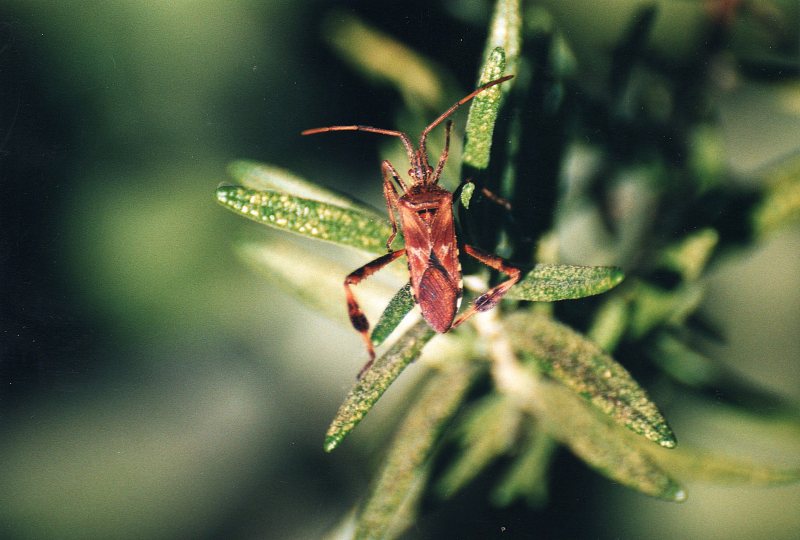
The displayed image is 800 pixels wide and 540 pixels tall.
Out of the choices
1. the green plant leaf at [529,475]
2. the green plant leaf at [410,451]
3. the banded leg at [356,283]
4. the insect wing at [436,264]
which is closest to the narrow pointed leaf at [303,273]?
the banded leg at [356,283]

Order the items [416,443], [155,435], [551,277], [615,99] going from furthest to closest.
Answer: [155,435]
[615,99]
[416,443]
[551,277]

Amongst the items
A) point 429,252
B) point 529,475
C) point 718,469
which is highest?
point 429,252

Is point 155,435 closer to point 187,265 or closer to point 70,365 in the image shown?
point 70,365

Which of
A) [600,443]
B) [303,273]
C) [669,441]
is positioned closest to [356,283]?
[303,273]

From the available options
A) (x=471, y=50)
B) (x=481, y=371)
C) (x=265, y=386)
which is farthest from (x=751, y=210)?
(x=265, y=386)

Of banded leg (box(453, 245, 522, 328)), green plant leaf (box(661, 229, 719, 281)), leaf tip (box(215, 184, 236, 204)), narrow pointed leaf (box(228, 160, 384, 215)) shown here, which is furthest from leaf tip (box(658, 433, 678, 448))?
leaf tip (box(215, 184, 236, 204))

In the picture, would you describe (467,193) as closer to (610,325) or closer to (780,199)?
(610,325)
